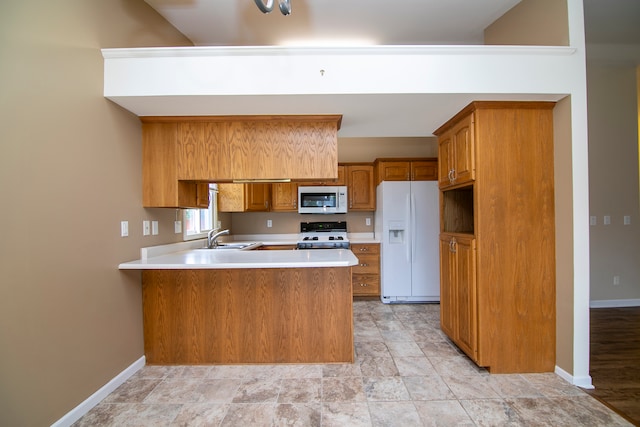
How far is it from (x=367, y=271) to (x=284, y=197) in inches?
67.3

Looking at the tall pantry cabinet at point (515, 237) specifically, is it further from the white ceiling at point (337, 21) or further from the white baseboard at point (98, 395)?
the white baseboard at point (98, 395)

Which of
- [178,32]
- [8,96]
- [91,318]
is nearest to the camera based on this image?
[8,96]

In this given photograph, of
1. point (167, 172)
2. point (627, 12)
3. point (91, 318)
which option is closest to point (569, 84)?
point (627, 12)

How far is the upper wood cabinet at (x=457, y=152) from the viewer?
2180 mm

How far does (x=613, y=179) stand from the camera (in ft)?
11.9

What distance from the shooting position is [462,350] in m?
2.49

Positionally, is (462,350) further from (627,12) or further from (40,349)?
(627,12)

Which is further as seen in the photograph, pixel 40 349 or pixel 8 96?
pixel 40 349

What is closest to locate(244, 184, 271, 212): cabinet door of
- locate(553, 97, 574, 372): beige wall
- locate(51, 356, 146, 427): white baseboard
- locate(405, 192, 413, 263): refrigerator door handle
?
locate(405, 192, 413, 263): refrigerator door handle

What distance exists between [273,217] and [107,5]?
3301 mm

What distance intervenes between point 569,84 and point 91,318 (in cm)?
→ 355

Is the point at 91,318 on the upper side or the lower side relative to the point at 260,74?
lower

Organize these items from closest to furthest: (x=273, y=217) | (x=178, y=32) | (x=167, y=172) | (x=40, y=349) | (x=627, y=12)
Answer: (x=40, y=349)
(x=167, y=172)
(x=627, y=12)
(x=178, y=32)
(x=273, y=217)

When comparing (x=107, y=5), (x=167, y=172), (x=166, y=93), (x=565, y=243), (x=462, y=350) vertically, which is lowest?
(x=462, y=350)
